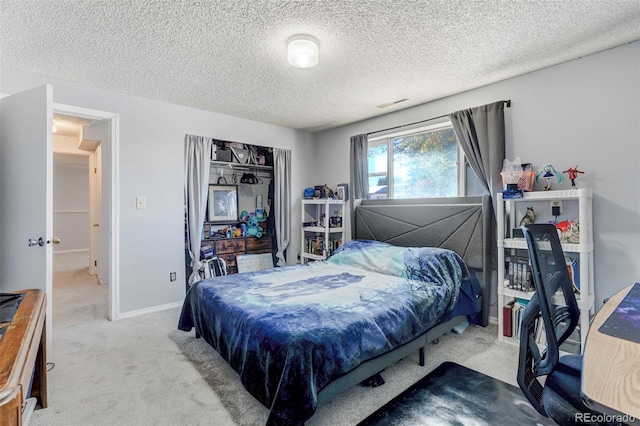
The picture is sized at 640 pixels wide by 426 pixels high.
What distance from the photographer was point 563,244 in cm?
234

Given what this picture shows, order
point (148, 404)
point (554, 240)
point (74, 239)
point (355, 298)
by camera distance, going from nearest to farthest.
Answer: point (554, 240), point (148, 404), point (355, 298), point (74, 239)

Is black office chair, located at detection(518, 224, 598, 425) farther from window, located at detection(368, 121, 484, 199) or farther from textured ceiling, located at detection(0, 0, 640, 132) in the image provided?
window, located at detection(368, 121, 484, 199)

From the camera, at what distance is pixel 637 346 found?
0.93m

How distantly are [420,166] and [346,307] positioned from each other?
2.33m

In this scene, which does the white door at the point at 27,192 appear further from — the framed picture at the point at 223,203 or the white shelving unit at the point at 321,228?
the white shelving unit at the point at 321,228

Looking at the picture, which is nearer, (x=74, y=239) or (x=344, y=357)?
(x=344, y=357)

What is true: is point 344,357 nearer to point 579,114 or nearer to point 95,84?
point 579,114

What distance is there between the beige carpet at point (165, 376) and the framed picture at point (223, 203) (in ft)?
5.22

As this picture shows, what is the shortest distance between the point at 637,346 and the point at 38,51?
12.8ft

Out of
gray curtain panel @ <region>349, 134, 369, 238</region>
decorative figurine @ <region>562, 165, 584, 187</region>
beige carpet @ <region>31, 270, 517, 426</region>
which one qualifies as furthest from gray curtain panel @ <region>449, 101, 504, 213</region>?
beige carpet @ <region>31, 270, 517, 426</region>

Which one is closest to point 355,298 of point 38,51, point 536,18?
point 536,18

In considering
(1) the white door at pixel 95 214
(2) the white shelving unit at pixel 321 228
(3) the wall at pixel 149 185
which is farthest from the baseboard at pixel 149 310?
(1) the white door at pixel 95 214

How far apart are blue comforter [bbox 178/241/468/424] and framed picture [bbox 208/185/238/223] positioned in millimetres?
1732

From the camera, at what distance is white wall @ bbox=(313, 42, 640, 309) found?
2.27 m
